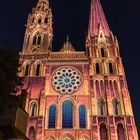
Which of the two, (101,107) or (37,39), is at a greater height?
(37,39)

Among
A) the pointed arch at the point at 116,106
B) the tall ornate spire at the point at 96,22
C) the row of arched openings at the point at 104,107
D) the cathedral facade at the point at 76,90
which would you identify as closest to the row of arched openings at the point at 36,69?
the cathedral facade at the point at 76,90

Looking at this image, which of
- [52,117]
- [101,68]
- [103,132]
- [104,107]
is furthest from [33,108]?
[101,68]

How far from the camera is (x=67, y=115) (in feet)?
77.4

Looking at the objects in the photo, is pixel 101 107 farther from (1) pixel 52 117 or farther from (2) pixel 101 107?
(1) pixel 52 117

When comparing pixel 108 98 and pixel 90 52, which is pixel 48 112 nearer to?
pixel 108 98

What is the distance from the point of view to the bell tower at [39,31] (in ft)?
98.6

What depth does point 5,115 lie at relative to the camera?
30.4 feet

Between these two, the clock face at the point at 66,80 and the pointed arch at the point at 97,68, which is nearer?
the clock face at the point at 66,80

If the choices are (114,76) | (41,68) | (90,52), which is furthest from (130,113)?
(41,68)

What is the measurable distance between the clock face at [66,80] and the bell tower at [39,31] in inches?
150

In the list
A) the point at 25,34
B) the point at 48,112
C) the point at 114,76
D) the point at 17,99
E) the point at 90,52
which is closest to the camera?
the point at 17,99

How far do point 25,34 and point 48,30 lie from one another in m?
3.31

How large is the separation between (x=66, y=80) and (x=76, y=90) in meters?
1.96

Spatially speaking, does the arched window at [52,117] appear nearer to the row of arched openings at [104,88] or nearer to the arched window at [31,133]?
the arched window at [31,133]
